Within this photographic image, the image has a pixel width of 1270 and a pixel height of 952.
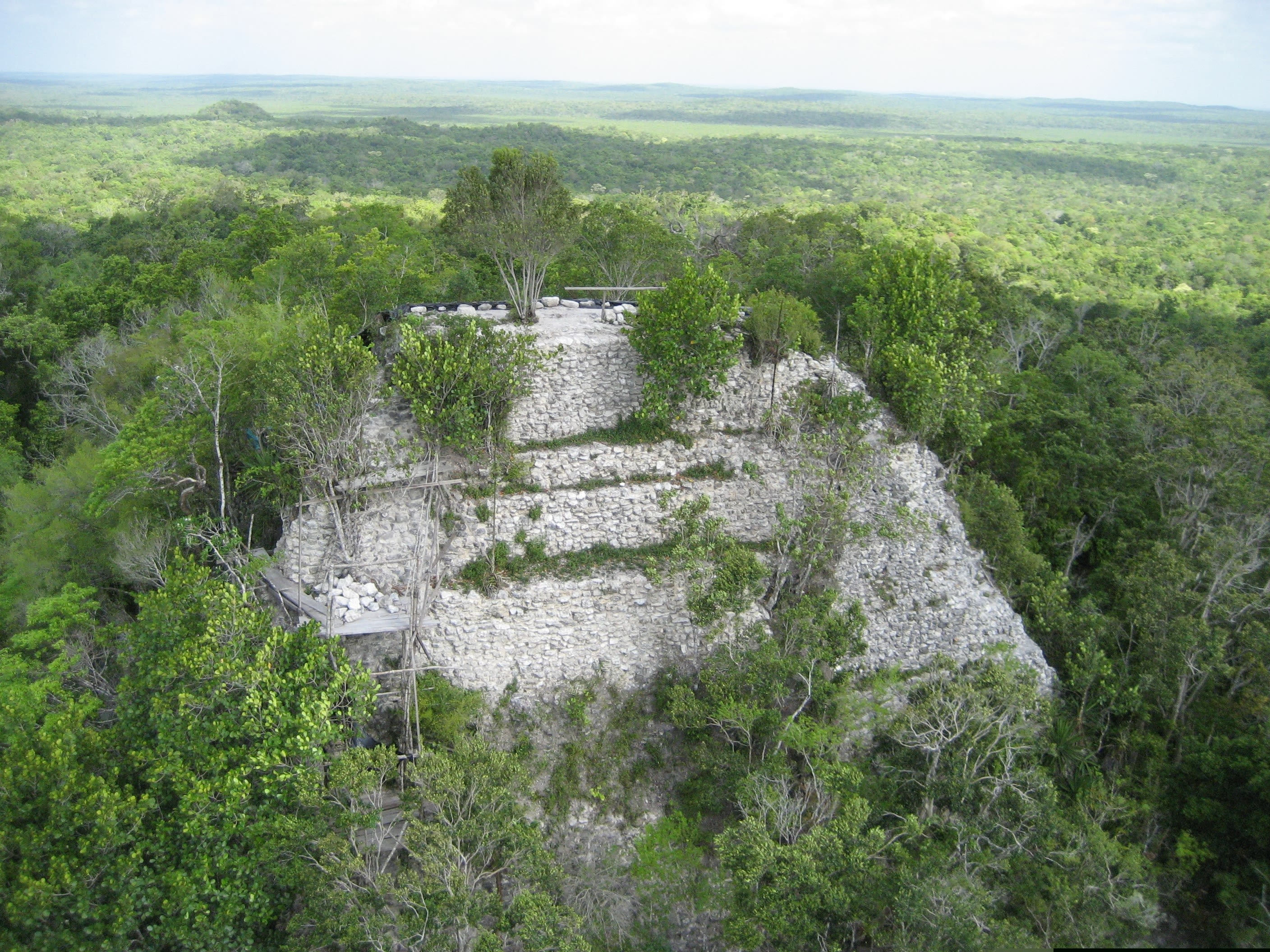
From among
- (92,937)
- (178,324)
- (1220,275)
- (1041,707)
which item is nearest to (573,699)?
(92,937)

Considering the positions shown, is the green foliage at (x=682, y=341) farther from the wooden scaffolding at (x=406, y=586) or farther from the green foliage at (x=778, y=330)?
the wooden scaffolding at (x=406, y=586)

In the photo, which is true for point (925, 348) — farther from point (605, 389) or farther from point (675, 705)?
point (675, 705)

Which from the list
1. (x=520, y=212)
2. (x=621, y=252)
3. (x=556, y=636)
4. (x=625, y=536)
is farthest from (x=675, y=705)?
(x=621, y=252)

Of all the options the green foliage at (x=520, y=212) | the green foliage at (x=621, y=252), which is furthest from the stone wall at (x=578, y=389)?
the green foliage at (x=621, y=252)

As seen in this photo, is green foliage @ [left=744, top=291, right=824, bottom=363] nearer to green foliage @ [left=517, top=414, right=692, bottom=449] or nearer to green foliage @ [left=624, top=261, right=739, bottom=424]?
green foliage @ [left=624, top=261, right=739, bottom=424]

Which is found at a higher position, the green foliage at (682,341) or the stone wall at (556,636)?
the green foliage at (682,341)

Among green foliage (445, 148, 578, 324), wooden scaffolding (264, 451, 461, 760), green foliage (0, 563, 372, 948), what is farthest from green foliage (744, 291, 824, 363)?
green foliage (0, 563, 372, 948)
